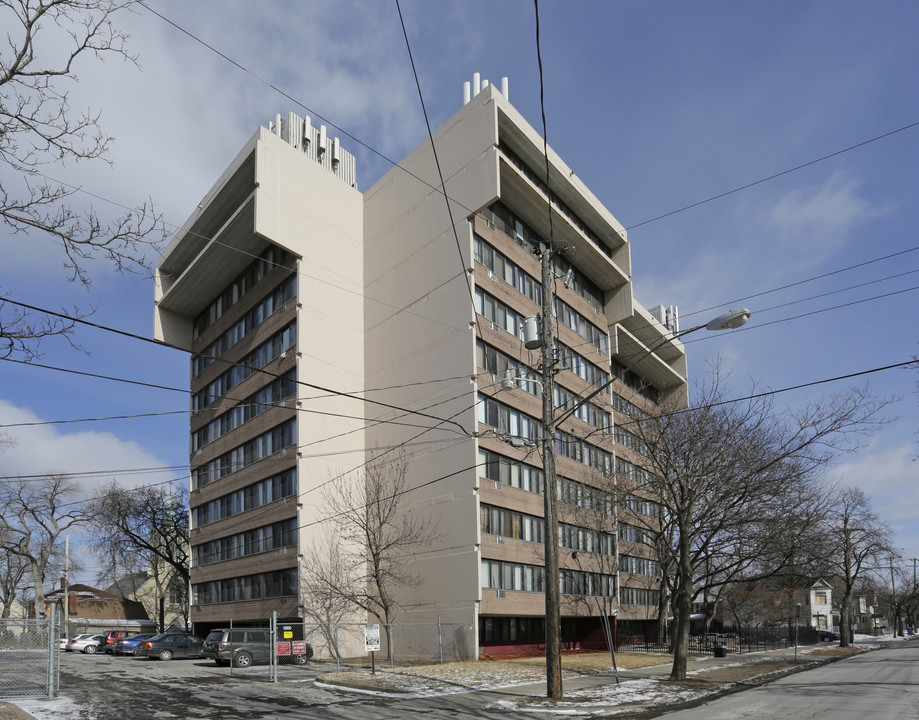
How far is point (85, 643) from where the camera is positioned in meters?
47.6

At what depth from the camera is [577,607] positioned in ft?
136

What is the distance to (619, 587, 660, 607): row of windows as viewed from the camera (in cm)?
4858

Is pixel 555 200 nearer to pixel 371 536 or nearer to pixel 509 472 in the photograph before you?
pixel 509 472

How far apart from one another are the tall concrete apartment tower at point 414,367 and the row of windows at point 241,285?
0.16 m

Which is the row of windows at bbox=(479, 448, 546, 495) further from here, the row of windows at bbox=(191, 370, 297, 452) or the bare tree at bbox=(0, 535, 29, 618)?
the bare tree at bbox=(0, 535, 29, 618)

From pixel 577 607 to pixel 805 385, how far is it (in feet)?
89.8

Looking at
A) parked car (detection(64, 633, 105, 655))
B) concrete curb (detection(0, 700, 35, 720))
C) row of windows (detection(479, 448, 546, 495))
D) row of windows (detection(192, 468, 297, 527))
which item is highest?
row of windows (detection(479, 448, 546, 495))

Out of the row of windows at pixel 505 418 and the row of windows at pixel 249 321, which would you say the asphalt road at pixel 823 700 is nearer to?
the row of windows at pixel 505 418

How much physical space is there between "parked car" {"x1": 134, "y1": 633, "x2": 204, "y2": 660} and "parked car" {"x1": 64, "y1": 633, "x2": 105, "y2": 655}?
10311mm

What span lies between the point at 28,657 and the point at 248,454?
85.3 ft

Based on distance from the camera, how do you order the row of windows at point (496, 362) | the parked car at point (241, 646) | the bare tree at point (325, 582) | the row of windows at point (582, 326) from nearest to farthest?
the parked car at point (241, 646) → the row of windows at point (496, 362) → the bare tree at point (325, 582) → the row of windows at point (582, 326)

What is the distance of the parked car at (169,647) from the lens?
3769 cm

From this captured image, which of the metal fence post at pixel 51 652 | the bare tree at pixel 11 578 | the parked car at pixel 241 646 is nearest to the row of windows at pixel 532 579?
the parked car at pixel 241 646

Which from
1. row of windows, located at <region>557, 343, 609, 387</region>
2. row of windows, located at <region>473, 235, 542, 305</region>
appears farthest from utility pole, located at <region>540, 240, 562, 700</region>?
row of windows, located at <region>557, 343, 609, 387</region>
